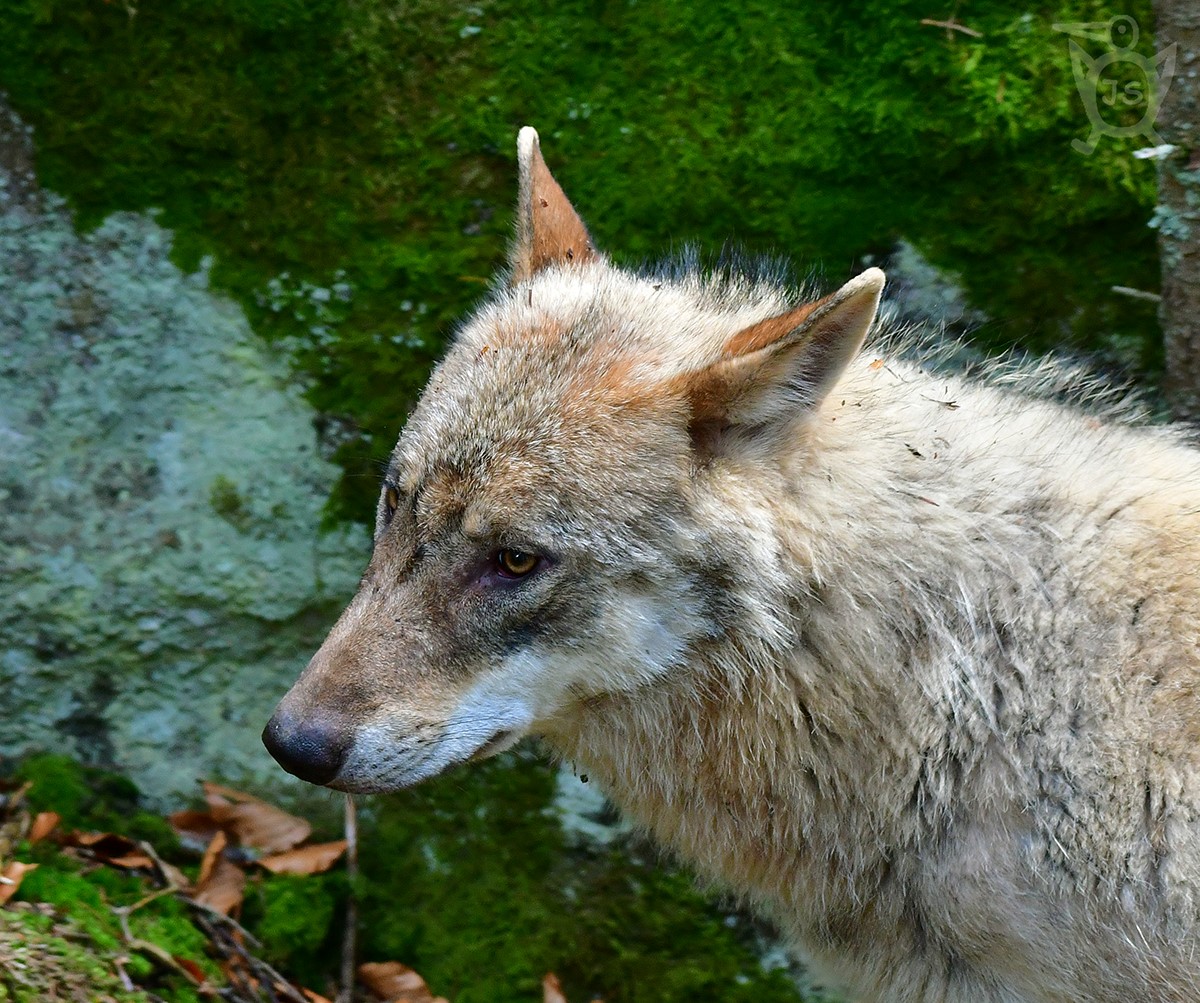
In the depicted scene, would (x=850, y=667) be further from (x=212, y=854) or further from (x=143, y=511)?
(x=143, y=511)

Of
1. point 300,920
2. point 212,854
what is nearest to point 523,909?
point 300,920

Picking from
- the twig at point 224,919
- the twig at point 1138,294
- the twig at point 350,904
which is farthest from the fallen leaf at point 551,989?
the twig at point 1138,294

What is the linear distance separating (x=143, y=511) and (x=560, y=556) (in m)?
2.87

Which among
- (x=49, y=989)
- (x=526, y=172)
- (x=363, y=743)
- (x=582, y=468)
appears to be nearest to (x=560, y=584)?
(x=582, y=468)

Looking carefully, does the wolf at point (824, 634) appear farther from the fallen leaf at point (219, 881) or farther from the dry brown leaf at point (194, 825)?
the dry brown leaf at point (194, 825)

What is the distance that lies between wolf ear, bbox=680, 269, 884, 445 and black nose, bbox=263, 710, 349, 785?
4.60 ft

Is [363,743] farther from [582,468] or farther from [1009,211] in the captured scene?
[1009,211]

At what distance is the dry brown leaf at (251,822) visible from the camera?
5.70 m

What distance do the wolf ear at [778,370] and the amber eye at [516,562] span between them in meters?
0.63

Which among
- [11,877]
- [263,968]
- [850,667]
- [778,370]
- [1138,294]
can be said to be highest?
[1138,294]

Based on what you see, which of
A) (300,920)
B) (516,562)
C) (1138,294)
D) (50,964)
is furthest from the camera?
(300,920)

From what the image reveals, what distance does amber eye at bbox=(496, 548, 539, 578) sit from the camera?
365cm

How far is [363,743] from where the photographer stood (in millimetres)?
3572

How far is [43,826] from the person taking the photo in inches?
209
